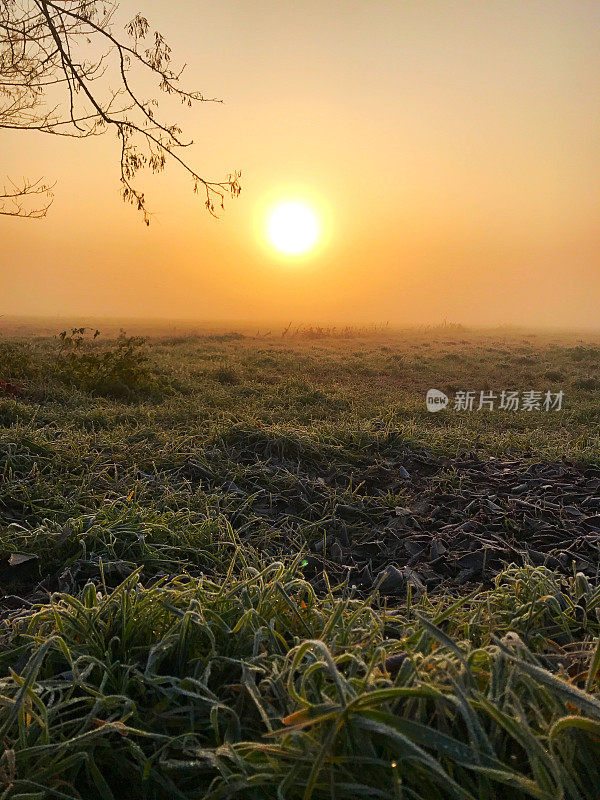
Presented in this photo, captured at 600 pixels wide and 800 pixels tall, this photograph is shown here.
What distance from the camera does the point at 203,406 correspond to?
7.17m

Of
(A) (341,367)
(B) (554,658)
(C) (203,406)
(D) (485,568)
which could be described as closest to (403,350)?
(A) (341,367)
